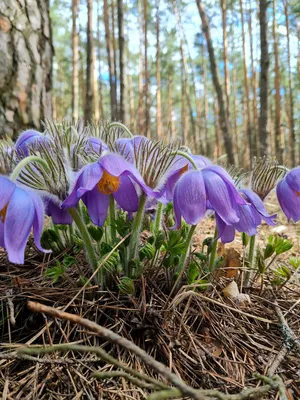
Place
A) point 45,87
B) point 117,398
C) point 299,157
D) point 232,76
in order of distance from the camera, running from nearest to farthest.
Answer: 1. point 117,398
2. point 45,87
3. point 299,157
4. point 232,76

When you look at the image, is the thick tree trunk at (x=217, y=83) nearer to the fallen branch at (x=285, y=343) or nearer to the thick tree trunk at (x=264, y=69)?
the thick tree trunk at (x=264, y=69)

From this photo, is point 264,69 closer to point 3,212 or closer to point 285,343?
point 285,343

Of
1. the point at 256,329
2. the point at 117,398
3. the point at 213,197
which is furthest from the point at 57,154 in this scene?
the point at 256,329

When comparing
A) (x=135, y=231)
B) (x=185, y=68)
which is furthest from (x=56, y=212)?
(x=185, y=68)

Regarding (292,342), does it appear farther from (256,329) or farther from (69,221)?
(69,221)

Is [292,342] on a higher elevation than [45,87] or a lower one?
lower

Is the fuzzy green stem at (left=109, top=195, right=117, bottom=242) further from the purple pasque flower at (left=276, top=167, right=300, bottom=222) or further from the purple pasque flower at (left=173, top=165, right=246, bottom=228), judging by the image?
the purple pasque flower at (left=276, top=167, right=300, bottom=222)
